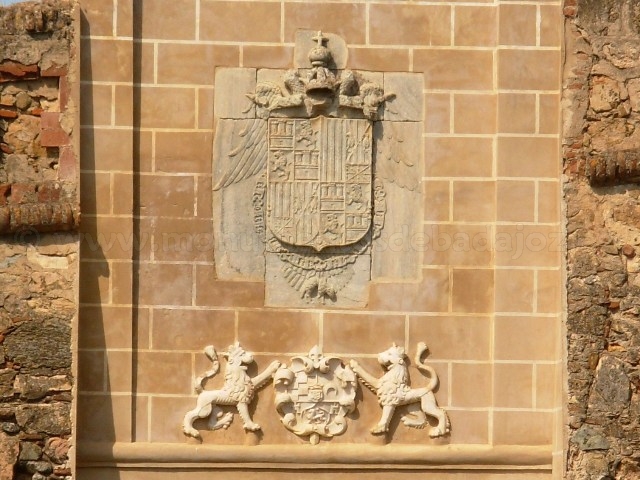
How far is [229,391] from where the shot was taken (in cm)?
1065

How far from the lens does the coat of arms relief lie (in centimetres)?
1080

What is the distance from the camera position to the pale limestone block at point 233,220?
10.8 metres

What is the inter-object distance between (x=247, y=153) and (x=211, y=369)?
4.63 ft

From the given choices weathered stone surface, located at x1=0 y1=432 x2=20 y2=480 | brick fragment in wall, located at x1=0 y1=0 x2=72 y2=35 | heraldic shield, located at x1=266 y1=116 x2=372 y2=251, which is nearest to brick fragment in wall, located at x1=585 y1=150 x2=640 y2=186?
heraldic shield, located at x1=266 y1=116 x2=372 y2=251

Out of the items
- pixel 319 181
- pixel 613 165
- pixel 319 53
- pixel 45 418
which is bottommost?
pixel 45 418

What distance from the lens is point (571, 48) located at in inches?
431

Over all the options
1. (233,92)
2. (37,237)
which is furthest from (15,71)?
(233,92)

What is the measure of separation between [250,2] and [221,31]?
0.27 metres

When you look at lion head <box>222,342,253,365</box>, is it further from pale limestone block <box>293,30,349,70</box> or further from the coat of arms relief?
pale limestone block <box>293,30,349,70</box>

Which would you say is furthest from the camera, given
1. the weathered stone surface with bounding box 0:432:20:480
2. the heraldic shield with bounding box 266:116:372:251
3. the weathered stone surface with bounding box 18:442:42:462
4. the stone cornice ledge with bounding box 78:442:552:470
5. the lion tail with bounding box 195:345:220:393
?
the heraldic shield with bounding box 266:116:372:251

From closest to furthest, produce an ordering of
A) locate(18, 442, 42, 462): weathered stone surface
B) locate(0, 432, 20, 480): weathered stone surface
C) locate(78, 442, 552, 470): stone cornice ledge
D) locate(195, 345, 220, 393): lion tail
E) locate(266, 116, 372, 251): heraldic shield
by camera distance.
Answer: locate(0, 432, 20, 480): weathered stone surface, locate(18, 442, 42, 462): weathered stone surface, locate(78, 442, 552, 470): stone cornice ledge, locate(195, 345, 220, 393): lion tail, locate(266, 116, 372, 251): heraldic shield

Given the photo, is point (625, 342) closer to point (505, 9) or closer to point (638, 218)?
point (638, 218)

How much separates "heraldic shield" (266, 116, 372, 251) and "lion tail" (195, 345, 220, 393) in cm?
84

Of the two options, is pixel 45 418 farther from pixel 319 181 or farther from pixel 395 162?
pixel 395 162
